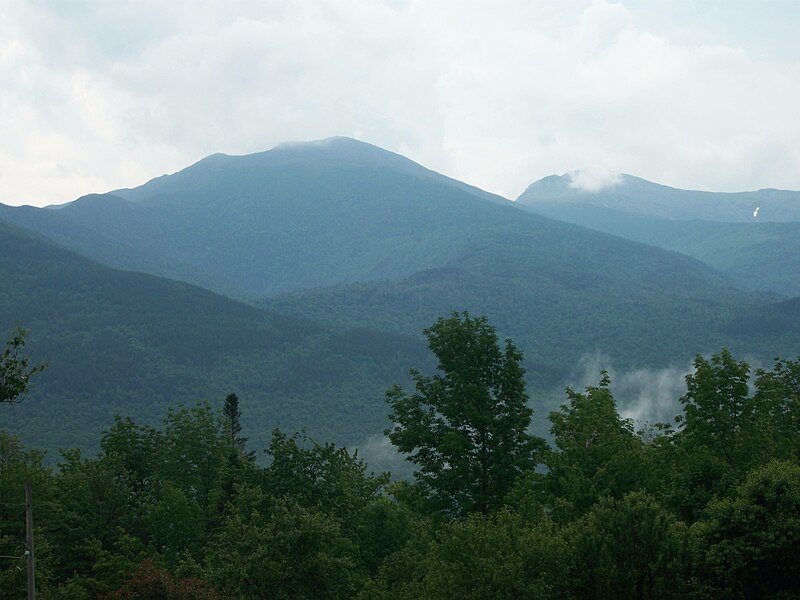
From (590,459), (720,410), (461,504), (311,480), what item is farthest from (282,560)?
(720,410)

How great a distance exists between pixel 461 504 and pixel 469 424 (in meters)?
3.36

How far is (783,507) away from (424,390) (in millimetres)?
16412

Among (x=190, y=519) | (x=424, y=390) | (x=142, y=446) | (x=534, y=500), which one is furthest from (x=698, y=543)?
(x=142, y=446)

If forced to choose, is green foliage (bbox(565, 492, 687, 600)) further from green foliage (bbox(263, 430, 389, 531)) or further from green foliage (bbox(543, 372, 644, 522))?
green foliage (bbox(263, 430, 389, 531))

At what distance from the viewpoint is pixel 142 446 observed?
58.1 meters

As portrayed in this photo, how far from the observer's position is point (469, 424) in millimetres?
37938

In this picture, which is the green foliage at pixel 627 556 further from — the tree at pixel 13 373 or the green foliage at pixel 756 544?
the tree at pixel 13 373

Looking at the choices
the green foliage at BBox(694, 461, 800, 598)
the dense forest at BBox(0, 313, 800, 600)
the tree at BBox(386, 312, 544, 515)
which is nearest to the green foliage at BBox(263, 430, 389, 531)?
the dense forest at BBox(0, 313, 800, 600)

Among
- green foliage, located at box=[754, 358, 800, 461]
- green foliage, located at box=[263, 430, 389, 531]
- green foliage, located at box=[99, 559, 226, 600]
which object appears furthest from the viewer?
green foliage, located at box=[263, 430, 389, 531]

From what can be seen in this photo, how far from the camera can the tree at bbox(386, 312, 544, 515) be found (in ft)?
121

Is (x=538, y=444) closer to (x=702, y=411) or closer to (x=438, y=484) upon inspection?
(x=438, y=484)

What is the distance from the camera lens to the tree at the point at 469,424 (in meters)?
37.0

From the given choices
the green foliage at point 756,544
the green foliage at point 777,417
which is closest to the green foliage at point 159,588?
the green foliage at point 756,544

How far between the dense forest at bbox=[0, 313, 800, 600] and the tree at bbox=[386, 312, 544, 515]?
80 mm
